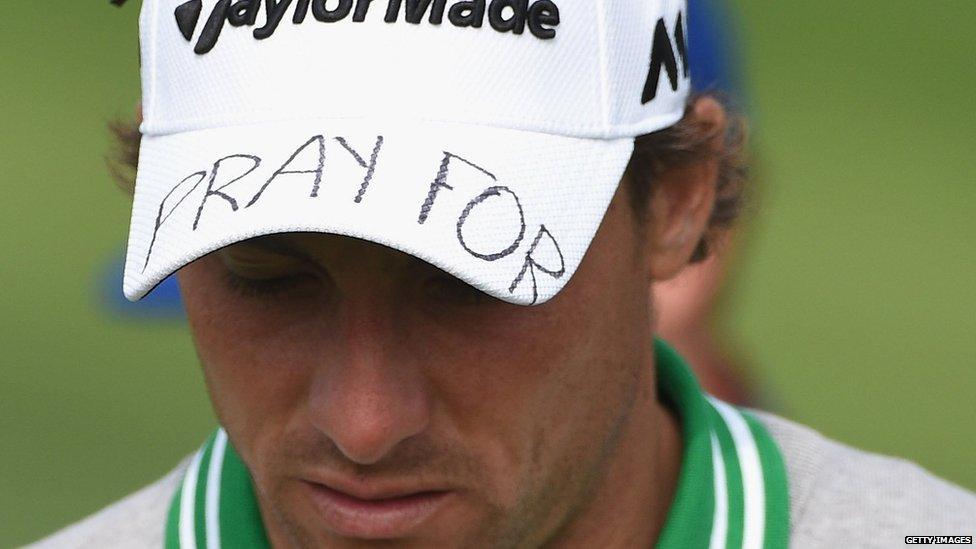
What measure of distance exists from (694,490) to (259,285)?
20.6 inches

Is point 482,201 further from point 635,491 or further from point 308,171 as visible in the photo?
point 635,491

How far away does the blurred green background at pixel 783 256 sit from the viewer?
13.7 feet

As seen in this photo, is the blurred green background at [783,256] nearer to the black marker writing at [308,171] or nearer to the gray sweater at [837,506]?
the gray sweater at [837,506]

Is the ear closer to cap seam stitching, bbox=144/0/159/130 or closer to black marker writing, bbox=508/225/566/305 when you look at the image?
black marker writing, bbox=508/225/566/305

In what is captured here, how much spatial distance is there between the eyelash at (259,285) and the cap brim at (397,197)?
0.12 m

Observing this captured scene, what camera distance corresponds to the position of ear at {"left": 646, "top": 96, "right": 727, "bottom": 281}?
1.79 metres

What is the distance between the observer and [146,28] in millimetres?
1634

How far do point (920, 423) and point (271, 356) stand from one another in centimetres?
318

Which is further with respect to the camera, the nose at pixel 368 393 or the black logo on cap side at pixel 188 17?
the black logo on cap side at pixel 188 17

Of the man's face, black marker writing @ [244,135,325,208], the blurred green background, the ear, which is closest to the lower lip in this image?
the man's face

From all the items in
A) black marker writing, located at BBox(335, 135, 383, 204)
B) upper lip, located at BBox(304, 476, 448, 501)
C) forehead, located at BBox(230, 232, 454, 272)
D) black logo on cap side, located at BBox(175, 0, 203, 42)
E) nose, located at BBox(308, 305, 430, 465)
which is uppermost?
black logo on cap side, located at BBox(175, 0, 203, 42)

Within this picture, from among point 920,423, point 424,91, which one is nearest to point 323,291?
point 424,91

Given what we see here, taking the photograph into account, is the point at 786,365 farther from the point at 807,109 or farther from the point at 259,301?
the point at 259,301

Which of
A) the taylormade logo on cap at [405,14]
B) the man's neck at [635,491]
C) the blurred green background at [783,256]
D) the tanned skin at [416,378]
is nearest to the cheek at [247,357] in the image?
the tanned skin at [416,378]
